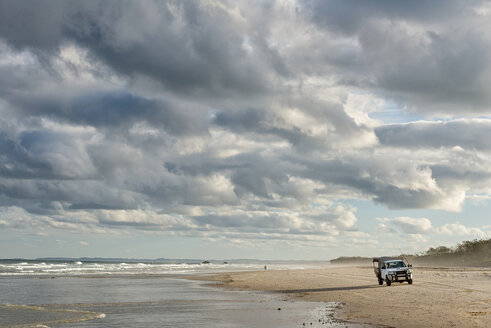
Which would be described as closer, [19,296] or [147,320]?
[147,320]

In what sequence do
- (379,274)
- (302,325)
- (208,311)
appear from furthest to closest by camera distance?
(379,274) → (208,311) → (302,325)

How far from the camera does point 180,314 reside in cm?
2478

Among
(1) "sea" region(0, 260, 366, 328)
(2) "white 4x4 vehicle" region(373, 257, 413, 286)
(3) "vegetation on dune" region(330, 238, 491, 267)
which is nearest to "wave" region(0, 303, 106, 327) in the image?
(1) "sea" region(0, 260, 366, 328)

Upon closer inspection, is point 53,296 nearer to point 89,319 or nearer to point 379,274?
point 89,319

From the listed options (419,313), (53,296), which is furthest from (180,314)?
(53,296)

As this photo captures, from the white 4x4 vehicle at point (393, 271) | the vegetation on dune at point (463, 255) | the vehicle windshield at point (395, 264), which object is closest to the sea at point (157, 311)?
the white 4x4 vehicle at point (393, 271)

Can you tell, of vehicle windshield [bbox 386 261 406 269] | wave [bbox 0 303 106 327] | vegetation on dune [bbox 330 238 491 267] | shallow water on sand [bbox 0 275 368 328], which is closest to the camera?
shallow water on sand [bbox 0 275 368 328]

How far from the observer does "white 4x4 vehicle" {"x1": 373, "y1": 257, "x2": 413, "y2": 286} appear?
41.7 m

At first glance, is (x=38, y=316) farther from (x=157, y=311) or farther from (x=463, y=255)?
(x=463, y=255)

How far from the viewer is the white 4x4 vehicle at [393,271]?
41719mm

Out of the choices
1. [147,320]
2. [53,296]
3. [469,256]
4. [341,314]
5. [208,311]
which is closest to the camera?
→ [147,320]

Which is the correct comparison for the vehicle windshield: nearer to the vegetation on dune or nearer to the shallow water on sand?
the shallow water on sand

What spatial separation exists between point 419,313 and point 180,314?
10.8m

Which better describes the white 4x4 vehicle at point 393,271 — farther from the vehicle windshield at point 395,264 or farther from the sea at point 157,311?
the sea at point 157,311
